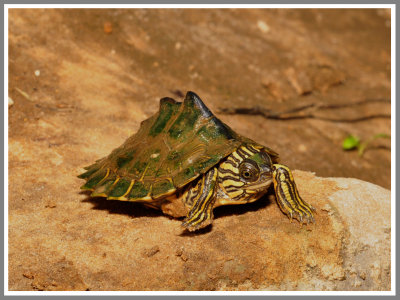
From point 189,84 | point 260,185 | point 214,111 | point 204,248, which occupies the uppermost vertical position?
point 189,84

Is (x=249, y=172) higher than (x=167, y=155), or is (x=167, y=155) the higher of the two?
(x=167, y=155)

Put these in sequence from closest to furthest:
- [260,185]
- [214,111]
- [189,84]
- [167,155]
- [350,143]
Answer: [260,185] < [167,155] < [214,111] < [350,143] < [189,84]

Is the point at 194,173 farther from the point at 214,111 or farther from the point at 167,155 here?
the point at 214,111

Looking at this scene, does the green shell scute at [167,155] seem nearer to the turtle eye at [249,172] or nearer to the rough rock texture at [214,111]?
the turtle eye at [249,172]

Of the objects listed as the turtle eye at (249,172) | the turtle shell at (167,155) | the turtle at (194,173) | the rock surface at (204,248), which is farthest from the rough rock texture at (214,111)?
the turtle eye at (249,172)

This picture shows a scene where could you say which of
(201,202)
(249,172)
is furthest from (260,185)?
(201,202)
